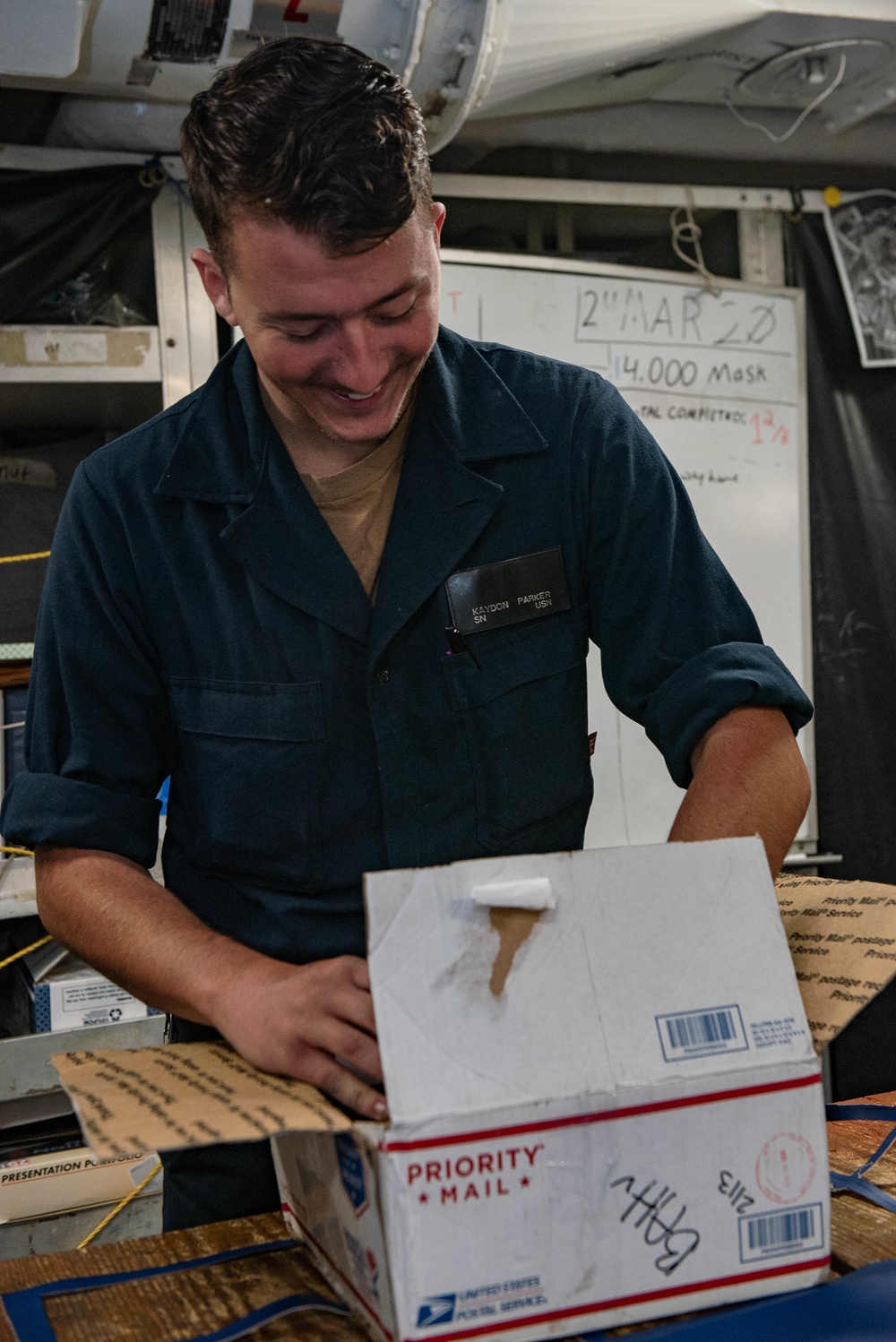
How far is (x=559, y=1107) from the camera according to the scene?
1.96 ft

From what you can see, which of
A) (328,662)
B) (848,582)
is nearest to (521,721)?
(328,662)

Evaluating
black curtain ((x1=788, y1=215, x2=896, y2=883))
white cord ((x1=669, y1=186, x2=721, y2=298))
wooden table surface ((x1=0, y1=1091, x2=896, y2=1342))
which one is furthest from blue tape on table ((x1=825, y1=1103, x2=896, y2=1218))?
white cord ((x1=669, y1=186, x2=721, y2=298))

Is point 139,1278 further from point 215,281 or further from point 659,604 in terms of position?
point 215,281

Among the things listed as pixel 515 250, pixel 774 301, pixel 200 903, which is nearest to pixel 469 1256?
pixel 200 903

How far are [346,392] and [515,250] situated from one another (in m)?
1.58

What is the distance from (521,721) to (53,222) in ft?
4.89

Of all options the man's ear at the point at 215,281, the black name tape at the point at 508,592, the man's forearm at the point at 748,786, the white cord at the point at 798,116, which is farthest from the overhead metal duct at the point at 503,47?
the man's forearm at the point at 748,786

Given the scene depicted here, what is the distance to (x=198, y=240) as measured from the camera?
217 centimetres

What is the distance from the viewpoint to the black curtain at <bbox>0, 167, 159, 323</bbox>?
2.04 meters

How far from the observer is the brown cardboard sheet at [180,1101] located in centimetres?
56

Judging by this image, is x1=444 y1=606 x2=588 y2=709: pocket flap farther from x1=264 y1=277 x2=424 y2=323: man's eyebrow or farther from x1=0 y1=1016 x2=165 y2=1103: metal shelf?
x1=0 y1=1016 x2=165 y2=1103: metal shelf

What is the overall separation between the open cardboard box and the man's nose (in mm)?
429

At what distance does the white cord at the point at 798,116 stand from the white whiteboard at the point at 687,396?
303 millimetres

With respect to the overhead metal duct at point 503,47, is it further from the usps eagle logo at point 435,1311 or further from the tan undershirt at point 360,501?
the usps eagle logo at point 435,1311
